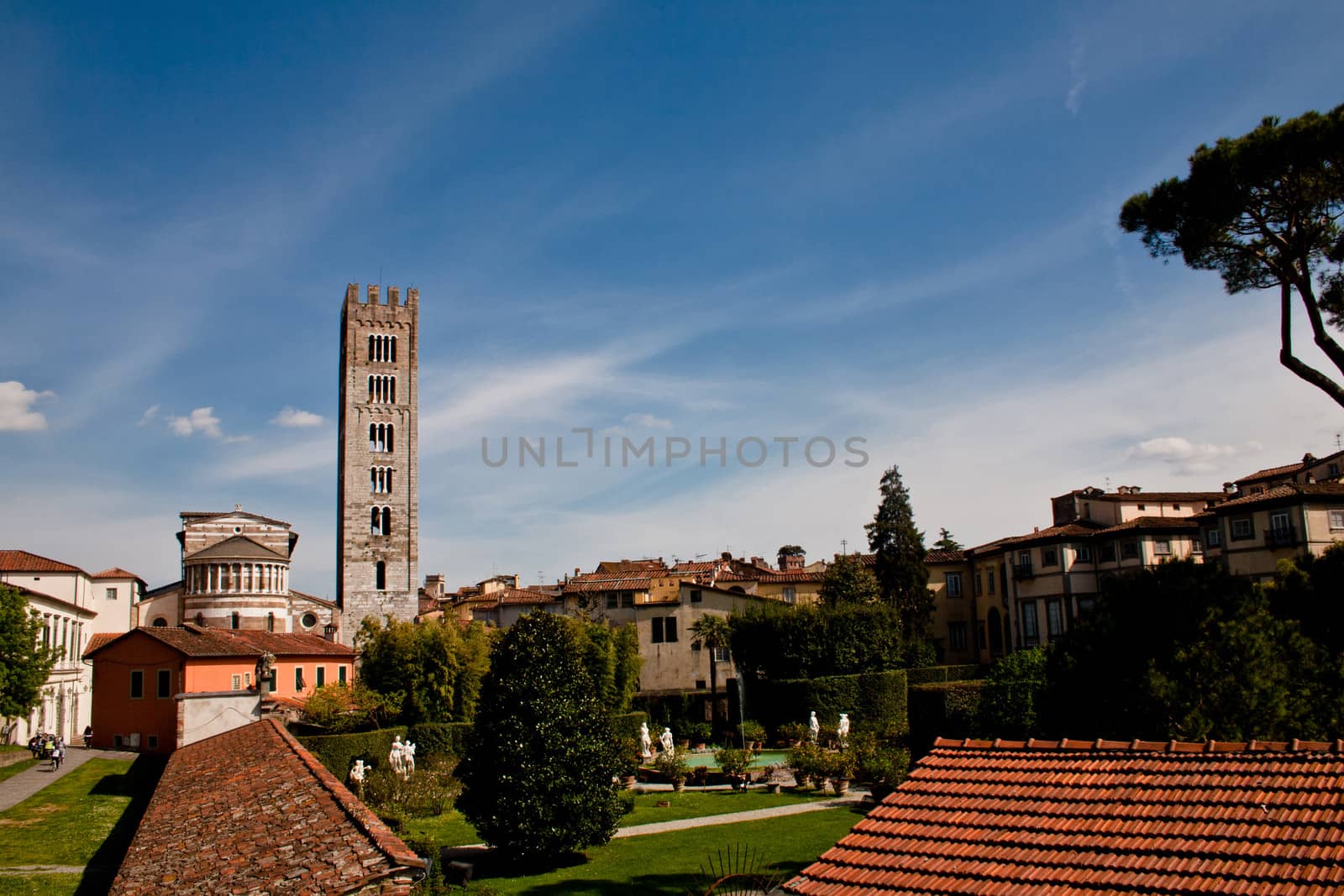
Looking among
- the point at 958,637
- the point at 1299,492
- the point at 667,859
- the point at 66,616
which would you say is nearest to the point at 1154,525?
the point at 1299,492

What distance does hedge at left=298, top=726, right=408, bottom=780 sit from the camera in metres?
33.0

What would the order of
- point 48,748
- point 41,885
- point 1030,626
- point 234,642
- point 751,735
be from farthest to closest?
point 1030,626
point 751,735
point 234,642
point 48,748
point 41,885

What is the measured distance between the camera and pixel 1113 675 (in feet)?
57.4

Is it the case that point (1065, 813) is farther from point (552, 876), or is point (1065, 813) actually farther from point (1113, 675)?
point (552, 876)

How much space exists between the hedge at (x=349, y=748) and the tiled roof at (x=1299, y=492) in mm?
38084

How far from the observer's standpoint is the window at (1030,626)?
55.1m

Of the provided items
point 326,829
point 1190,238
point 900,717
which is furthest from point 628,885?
point 900,717

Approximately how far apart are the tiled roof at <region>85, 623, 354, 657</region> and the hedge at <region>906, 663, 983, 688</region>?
2989 centimetres

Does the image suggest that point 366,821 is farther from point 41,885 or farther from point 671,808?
point 671,808

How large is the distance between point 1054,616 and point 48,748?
159ft

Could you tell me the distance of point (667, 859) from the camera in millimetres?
21078

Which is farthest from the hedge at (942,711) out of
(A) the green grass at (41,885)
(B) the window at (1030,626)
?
(A) the green grass at (41,885)

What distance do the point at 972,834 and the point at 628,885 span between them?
11.0 metres

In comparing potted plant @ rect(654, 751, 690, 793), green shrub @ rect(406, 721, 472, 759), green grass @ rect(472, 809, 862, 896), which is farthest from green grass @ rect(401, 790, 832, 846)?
green shrub @ rect(406, 721, 472, 759)
